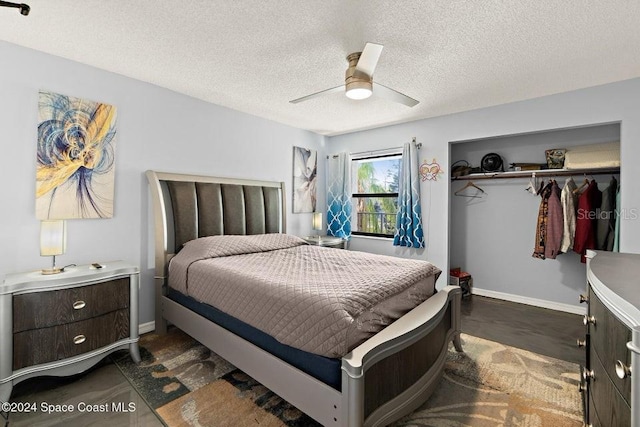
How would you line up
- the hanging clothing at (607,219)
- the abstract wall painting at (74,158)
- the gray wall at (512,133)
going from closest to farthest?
the abstract wall painting at (74,158) < the gray wall at (512,133) < the hanging clothing at (607,219)

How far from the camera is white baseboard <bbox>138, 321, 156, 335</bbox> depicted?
292 centimetres

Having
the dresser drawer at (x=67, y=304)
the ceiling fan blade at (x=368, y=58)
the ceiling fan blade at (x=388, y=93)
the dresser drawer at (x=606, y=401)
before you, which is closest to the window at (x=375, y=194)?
the ceiling fan blade at (x=388, y=93)

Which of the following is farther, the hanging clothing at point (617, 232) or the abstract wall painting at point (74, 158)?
the hanging clothing at point (617, 232)

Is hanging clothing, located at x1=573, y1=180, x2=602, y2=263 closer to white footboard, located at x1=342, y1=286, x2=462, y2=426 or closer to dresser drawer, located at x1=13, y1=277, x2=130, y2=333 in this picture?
white footboard, located at x1=342, y1=286, x2=462, y2=426

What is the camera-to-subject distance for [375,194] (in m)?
4.77

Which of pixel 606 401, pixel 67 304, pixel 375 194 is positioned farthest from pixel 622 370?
pixel 375 194

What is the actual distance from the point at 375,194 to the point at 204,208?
8.65 feet

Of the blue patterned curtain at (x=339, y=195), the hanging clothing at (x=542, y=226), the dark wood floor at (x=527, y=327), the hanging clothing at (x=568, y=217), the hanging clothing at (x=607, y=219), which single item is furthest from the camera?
the blue patterned curtain at (x=339, y=195)

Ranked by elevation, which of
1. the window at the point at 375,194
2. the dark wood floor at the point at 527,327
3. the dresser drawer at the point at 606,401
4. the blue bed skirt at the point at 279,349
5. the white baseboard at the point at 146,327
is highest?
the window at the point at 375,194

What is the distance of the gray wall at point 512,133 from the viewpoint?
2.79m

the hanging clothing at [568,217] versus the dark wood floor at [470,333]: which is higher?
the hanging clothing at [568,217]

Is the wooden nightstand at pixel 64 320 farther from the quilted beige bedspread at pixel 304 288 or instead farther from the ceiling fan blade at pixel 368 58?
the ceiling fan blade at pixel 368 58

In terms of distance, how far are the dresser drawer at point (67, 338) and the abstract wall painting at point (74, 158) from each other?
916 mm

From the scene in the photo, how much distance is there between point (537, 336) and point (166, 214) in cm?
381
